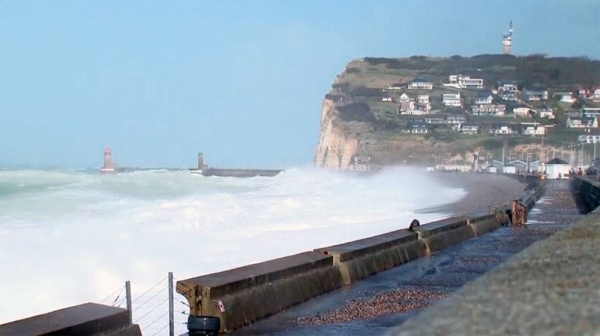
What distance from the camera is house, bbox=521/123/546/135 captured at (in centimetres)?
15088

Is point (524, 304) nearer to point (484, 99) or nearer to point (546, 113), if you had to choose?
point (546, 113)

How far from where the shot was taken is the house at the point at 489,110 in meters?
173

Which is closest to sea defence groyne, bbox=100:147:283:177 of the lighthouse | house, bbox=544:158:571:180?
the lighthouse

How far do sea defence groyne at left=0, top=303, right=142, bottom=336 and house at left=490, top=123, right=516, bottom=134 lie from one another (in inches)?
6001

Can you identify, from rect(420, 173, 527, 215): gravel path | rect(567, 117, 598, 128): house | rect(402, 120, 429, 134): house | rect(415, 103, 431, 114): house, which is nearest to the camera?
rect(420, 173, 527, 215): gravel path

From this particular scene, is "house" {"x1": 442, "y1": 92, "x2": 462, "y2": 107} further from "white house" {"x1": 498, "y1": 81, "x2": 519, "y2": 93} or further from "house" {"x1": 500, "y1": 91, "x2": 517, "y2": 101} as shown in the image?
"white house" {"x1": 498, "y1": 81, "x2": 519, "y2": 93}

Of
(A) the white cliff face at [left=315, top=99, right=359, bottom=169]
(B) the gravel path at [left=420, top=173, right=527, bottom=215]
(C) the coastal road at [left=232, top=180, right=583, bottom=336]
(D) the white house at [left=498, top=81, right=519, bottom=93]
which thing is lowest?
(B) the gravel path at [left=420, top=173, right=527, bottom=215]

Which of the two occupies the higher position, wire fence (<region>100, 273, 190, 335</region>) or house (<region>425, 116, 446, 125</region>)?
house (<region>425, 116, 446, 125</region>)

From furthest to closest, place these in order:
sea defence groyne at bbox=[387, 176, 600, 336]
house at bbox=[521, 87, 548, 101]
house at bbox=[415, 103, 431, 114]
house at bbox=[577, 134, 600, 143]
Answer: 1. house at bbox=[521, 87, 548, 101]
2. house at bbox=[415, 103, 431, 114]
3. house at bbox=[577, 134, 600, 143]
4. sea defence groyne at bbox=[387, 176, 600, 336]

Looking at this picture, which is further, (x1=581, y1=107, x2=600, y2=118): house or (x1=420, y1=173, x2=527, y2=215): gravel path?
(x1=581, y1=107, x2=600, y2=118): house

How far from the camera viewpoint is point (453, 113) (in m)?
174

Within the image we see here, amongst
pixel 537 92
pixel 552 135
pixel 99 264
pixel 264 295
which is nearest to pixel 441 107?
pixel 537 92

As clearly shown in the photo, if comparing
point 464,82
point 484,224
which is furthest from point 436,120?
point 484,224

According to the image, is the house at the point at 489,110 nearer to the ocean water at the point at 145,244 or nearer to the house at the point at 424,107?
the house at the point at 424,107
